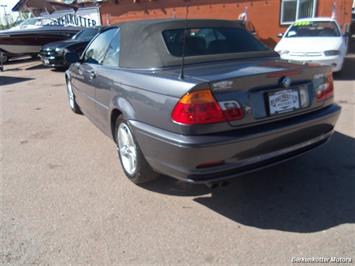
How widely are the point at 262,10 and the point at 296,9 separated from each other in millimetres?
1374

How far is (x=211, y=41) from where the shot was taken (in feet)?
12.3

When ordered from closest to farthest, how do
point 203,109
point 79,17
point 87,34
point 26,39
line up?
1. point 203,109
2. point 87,34
3. point 26,39
4. point 79,17

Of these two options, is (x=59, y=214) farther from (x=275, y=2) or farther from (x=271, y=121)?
(x=275, y=2)

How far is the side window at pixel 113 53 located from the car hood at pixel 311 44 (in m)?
5.79

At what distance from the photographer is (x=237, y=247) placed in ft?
8.60

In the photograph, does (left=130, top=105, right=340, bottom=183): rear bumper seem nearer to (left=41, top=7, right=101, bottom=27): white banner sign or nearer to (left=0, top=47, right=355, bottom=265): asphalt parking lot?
(left=0, top=47, right=355, bottom=265): asphalt parking lot

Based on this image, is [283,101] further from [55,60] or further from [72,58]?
[55,60]

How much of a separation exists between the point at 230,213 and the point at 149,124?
41.1 inches

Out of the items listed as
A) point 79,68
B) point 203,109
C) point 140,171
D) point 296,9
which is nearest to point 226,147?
point 203,109

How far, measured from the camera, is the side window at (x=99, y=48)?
14.0 ft

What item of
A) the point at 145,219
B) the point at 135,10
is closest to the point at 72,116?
the point at 145,219

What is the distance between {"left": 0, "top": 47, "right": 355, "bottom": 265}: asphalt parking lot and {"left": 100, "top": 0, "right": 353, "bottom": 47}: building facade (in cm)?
1032

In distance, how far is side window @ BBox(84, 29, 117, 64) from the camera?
14.0ft

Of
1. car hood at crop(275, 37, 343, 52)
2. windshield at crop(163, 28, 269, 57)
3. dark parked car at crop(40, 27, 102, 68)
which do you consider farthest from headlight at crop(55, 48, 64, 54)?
windshield at crop(163, 28, 269, 57)
